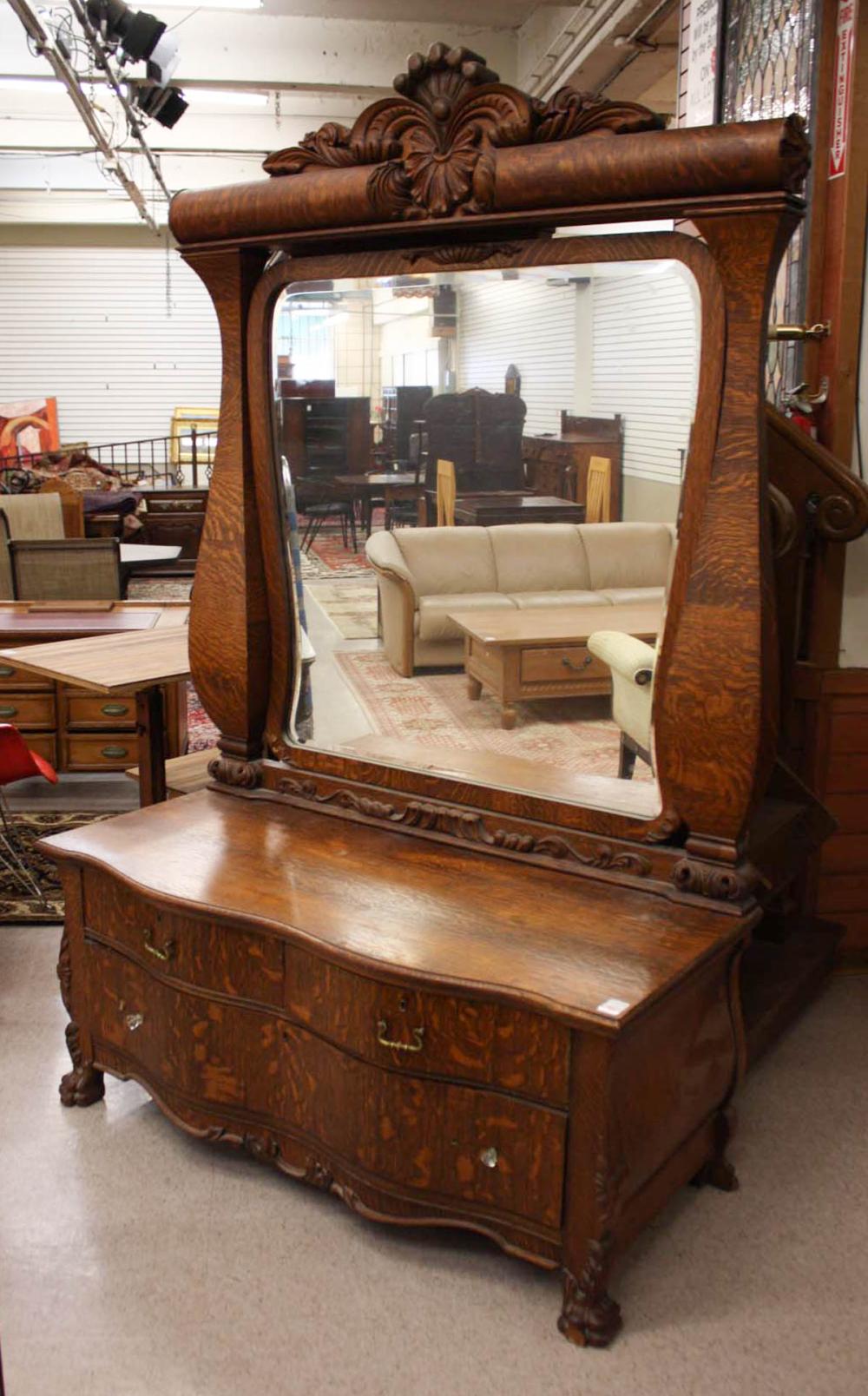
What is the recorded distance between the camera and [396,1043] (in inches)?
83.7

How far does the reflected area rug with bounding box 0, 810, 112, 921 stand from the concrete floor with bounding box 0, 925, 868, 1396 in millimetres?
1177

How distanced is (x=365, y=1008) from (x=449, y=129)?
5.23 ft

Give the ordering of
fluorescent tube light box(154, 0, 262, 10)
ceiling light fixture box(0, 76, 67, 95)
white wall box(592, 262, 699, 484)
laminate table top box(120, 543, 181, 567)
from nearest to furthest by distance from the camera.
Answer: white wall box(592, 262, 699, 484) → fluorescent tube light box(154, 0, 262, 10) → laminate table top box(120, 543, 181, 567) → ceiling light fixture box(0, 76, 67, 95)

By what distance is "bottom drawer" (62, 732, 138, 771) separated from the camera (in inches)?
194

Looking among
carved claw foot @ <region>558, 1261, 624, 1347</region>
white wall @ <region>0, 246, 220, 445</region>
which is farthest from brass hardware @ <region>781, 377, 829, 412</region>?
white wall @ <region>0, 246, 220, 445</region>

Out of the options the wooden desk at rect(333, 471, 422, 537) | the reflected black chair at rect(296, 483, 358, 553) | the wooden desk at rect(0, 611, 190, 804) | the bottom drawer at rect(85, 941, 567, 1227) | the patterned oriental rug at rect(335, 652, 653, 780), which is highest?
the wooden desk at rect(333, 471, 422, 537)

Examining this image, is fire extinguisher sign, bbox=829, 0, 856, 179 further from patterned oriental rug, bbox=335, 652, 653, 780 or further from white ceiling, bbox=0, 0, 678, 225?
white ceiling, bbox=0, 0, 678, 225

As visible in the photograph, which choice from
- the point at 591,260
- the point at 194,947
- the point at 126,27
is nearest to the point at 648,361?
the point at 591,260

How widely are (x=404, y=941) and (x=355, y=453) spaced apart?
1.06 m

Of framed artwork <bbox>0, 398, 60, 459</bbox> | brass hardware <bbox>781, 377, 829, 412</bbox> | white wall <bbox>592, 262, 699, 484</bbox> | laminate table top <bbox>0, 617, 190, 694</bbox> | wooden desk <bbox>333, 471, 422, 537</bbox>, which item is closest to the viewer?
white wall <bbox>592, 262, 699, 484</bbox>

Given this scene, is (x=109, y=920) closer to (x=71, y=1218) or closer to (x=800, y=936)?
(x=71, y=1218)

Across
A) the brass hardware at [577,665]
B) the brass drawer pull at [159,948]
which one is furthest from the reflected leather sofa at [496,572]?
the brass drawer pull at [159,948]

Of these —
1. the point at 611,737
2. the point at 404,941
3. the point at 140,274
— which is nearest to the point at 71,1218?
the point at 404,941

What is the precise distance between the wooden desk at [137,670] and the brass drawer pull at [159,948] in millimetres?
1156
